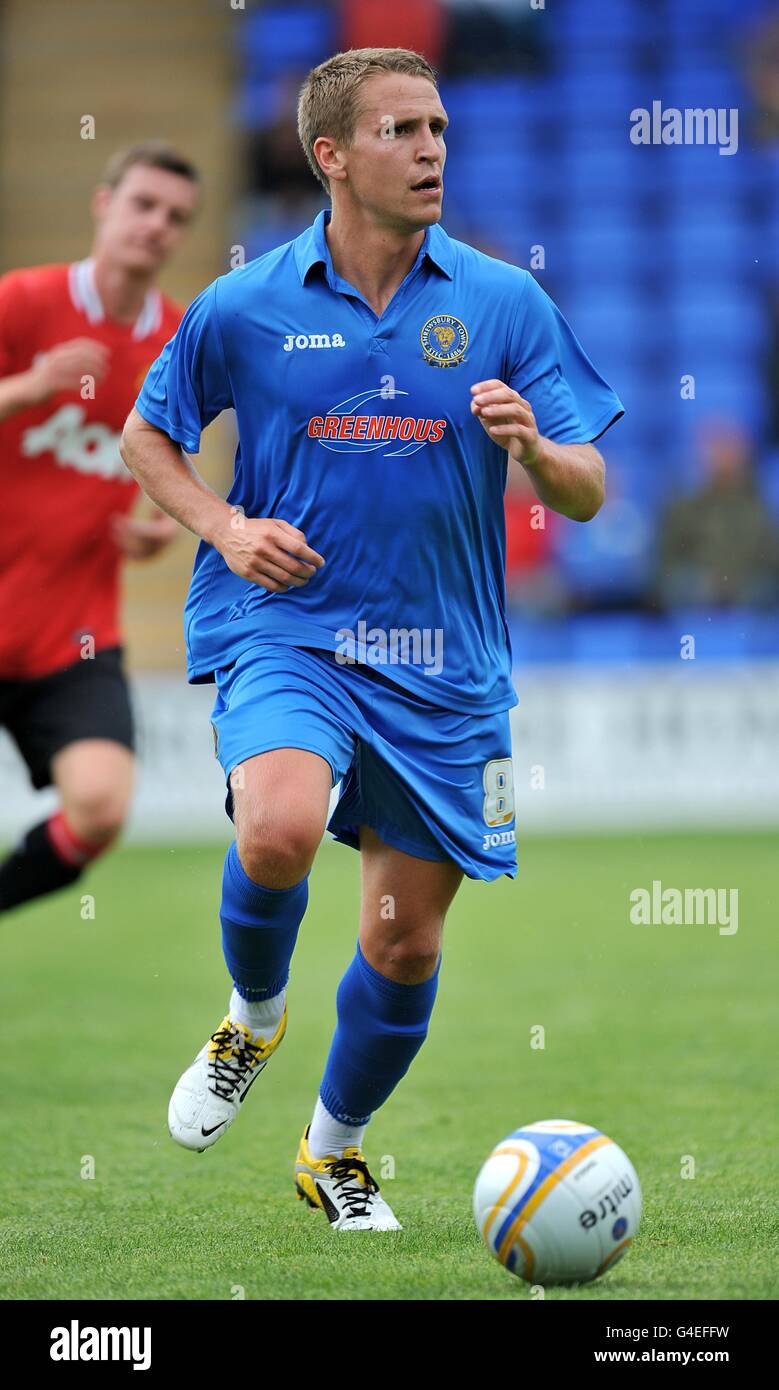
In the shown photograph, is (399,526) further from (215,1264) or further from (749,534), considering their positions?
(749,534)

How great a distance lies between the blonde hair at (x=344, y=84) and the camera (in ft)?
13.6

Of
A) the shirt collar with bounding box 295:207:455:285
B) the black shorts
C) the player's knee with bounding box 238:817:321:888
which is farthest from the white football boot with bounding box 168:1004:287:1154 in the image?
the black shorts

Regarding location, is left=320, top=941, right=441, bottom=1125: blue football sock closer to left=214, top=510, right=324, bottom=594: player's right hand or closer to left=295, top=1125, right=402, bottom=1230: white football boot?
left=295, top=1125, right=402, bottom=1230: white football boot

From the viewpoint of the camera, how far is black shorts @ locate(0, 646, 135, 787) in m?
6.36

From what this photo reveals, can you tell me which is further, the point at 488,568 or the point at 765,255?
the point at 765,255

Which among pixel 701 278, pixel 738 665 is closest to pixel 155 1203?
pixel 738 665

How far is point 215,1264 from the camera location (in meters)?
3.78

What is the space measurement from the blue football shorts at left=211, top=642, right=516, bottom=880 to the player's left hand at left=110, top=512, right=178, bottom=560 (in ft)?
6.53

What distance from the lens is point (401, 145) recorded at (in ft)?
13.5

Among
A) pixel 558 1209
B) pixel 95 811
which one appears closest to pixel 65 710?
pixel 95 811

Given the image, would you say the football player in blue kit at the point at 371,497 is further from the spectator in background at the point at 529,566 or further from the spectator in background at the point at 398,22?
the spectator in background at the point at 398,22

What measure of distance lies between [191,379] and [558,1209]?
6.19 feet

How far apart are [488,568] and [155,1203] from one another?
1.62 meters
